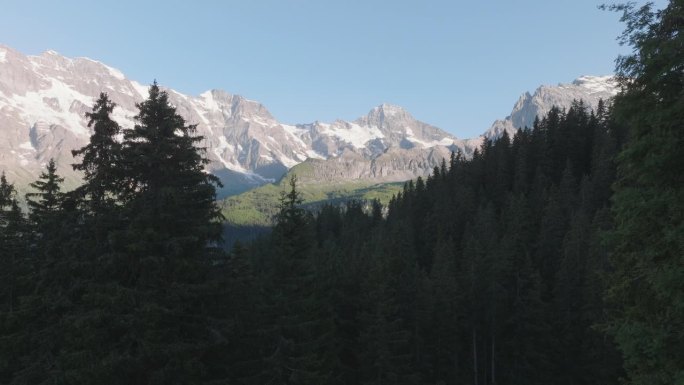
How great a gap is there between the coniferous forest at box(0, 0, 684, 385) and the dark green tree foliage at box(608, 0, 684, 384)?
0.19 feet

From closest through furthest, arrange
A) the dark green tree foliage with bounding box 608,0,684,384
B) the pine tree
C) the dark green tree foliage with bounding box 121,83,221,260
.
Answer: the dark green tree foliage with bounding box 608,0,684,384
the dark green tree foliage with bounding box 121,83,221,260
the pine tree

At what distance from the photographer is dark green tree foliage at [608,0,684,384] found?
11.8m

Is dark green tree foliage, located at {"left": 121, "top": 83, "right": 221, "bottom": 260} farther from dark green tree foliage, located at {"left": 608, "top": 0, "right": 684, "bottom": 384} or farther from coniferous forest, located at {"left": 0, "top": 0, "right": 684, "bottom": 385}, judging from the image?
dark green tree foliage, located at {"left": 608, "top": 0, "right": 684, "bottom": 384}

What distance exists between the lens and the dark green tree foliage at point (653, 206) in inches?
464

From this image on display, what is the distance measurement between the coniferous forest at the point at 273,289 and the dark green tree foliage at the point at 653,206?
0.06 meters

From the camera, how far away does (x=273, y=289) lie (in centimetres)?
2583

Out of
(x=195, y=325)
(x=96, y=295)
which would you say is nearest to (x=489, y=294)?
(x=195, y=325)

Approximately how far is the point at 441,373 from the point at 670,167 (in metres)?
39.0

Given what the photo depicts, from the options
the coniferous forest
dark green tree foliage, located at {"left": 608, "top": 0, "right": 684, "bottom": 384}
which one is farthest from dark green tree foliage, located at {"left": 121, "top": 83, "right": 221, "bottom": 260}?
dark green tree foliage, located at {"left": 608, "top": 0, "right": 684, "bottom": 384}

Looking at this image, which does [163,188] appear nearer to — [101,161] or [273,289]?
[101,161]

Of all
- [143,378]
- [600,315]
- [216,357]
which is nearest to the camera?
[143,378]

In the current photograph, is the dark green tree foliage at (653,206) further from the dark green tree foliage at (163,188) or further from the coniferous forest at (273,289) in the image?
the dark green tree foliage at (163,188)

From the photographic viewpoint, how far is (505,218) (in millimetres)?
79875

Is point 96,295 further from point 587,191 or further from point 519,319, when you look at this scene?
point 587,191
